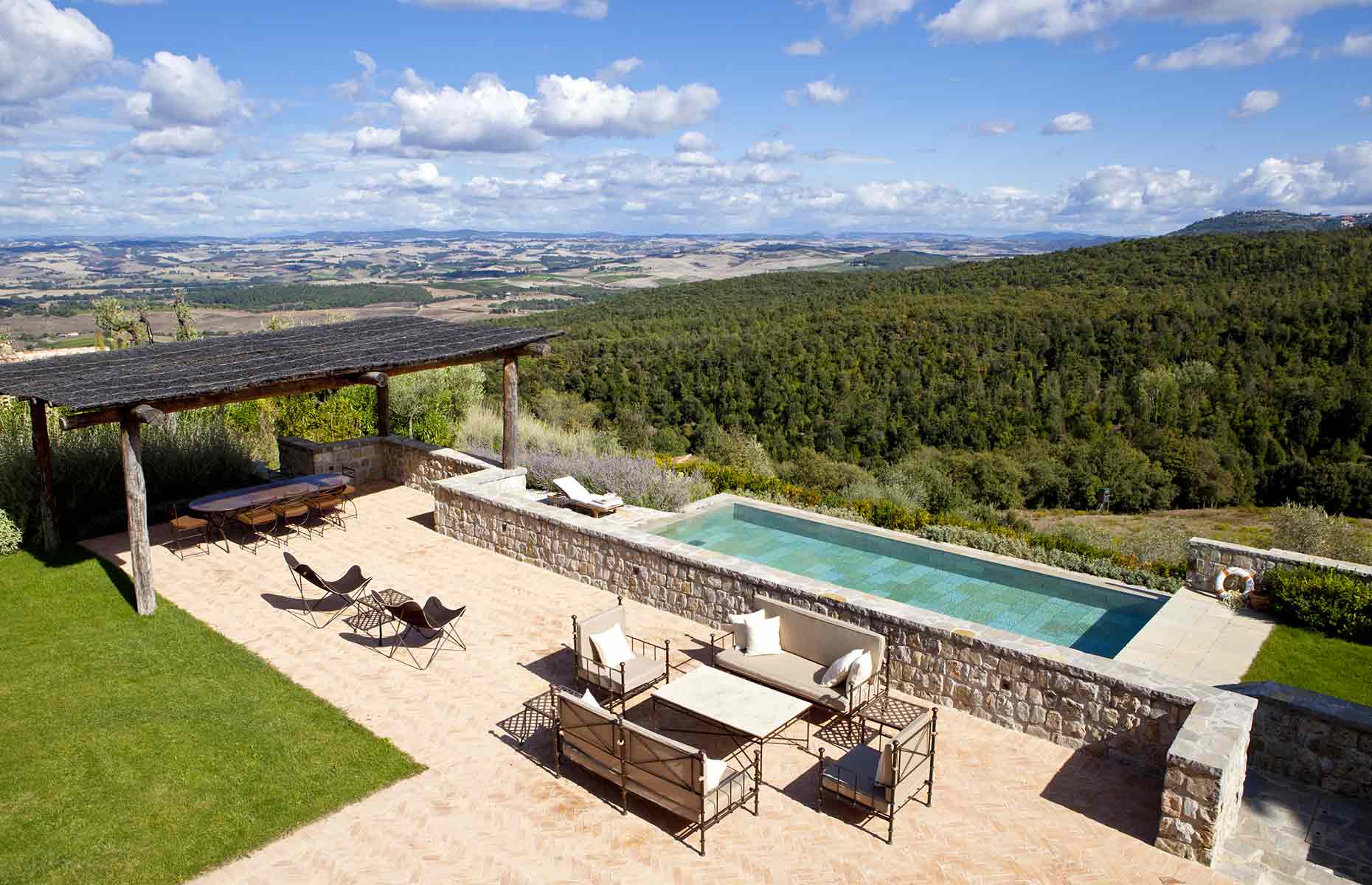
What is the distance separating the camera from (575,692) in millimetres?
6914

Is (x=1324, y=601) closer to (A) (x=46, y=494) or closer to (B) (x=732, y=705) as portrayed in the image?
(B) (x=732, y=705)

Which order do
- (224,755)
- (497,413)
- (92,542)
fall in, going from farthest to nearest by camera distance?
(497,413)
(92,542)
(224,755)

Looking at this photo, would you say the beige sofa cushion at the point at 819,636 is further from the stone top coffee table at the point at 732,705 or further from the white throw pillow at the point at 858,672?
the stone top coffee table at the point at 732,705

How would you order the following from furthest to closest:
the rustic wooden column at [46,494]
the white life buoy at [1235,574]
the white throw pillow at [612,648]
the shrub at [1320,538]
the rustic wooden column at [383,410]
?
the rustic wooden column at [383,410] < the shrub at [1320,538] < the rustic wooden column at [46,494] < the white life buoy at [1235,574] < the white throw pillow at [612,648]

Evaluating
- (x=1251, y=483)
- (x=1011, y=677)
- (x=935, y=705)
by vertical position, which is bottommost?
(x=1251, y=483)

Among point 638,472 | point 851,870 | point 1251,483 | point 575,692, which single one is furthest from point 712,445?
point 851,870

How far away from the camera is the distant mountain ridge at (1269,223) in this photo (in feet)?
145

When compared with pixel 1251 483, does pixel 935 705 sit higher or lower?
higher

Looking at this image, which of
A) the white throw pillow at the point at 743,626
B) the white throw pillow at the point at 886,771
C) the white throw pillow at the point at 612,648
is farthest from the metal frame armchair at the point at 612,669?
the white throw pillow at the point at 886,771

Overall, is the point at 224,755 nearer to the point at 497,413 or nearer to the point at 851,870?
the point at 851,870

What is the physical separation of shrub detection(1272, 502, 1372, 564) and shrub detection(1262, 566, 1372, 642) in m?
2.91

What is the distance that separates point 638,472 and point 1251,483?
1028 inches

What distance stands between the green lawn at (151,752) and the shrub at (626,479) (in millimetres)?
6096

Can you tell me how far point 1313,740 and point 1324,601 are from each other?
349 cm
